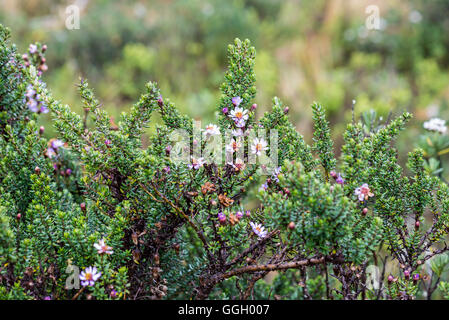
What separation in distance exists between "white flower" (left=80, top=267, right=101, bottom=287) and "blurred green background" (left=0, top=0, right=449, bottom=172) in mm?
4074

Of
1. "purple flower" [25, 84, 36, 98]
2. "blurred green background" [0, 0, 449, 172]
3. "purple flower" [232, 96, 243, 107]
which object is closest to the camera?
"purple flower" [232, 96, 243, 107]

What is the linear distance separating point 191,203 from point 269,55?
527 centimetres

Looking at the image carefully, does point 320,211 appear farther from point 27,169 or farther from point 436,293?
point 436,293

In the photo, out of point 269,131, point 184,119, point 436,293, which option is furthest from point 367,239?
point 436,293

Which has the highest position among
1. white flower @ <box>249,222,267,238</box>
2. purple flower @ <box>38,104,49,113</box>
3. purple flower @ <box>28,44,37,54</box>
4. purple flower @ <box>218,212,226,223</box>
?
purple flower @ <box>28,44,37,54</box>

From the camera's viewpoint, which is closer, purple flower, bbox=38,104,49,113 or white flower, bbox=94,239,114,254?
white flower, bbox=94,239,114,254

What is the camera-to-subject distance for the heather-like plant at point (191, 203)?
1.31 m

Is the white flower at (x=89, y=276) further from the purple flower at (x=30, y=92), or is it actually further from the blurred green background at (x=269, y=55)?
the blurred green background at (x=269, y=55)

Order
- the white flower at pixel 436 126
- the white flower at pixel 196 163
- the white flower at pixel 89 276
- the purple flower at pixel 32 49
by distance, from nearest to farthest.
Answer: the white flower at pixel 89 276 < the white flower at pixel 196 163 < the purple flower at pixel 32 49 < the white flower at pixel 436 126

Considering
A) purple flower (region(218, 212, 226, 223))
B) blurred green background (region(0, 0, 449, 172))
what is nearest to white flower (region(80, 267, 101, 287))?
purple flower (region(218, 212, 226, 223))

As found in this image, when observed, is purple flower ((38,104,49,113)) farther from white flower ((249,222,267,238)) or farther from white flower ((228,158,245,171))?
white flower ((249,222,267,238))

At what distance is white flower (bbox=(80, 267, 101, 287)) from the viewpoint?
1287mm

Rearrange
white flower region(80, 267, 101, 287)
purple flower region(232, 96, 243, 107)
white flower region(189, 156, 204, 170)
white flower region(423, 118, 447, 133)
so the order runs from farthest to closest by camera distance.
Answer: white flower region(423, 118, 447, 133) < purple flower region(232, 96, 243, 107) < white flower region(189, 156, 204, 170) < white flower region(80, 267, 101, 287)

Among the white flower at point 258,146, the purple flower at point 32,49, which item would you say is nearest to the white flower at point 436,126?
the white flower at point 258,146
